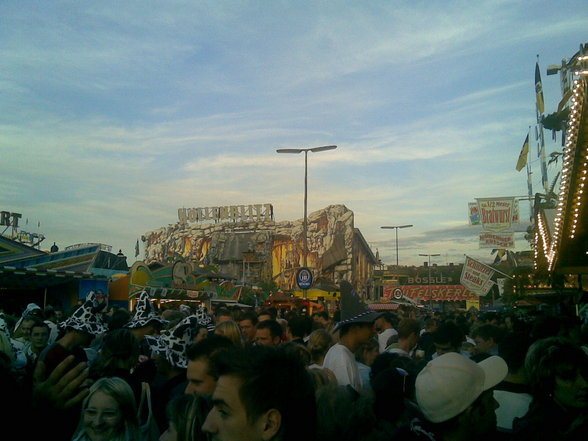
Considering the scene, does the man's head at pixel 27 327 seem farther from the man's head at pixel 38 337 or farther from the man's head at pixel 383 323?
the man's head at pixel 383 323

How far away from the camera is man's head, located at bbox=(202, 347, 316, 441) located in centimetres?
190

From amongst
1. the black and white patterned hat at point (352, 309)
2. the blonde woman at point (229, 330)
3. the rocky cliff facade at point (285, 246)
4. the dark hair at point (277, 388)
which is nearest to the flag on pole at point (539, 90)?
the black and white patterned hat at point (352, 309)

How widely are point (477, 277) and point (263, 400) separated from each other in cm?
1737

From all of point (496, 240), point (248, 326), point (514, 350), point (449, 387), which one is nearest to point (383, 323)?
point (248, 326)

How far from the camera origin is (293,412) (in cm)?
193

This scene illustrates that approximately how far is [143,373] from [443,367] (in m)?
2.88

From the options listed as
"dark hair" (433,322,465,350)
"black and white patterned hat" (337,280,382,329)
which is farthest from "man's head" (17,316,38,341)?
"dark hair" (433,322,465,350)

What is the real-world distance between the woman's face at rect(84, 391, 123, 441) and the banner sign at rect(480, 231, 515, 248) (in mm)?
20295

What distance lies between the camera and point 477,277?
1798cm

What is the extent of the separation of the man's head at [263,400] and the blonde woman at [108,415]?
1.46 metres

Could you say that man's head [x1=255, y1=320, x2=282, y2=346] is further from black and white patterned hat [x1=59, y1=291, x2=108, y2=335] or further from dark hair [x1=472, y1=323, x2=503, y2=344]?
dark hair [x1=472, y1=323, x2=503, y2=344]

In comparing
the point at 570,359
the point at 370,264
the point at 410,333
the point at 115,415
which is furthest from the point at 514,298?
the point at 370,264

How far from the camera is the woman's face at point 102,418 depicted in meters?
3.17

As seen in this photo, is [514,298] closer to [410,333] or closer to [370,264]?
[410,333]
